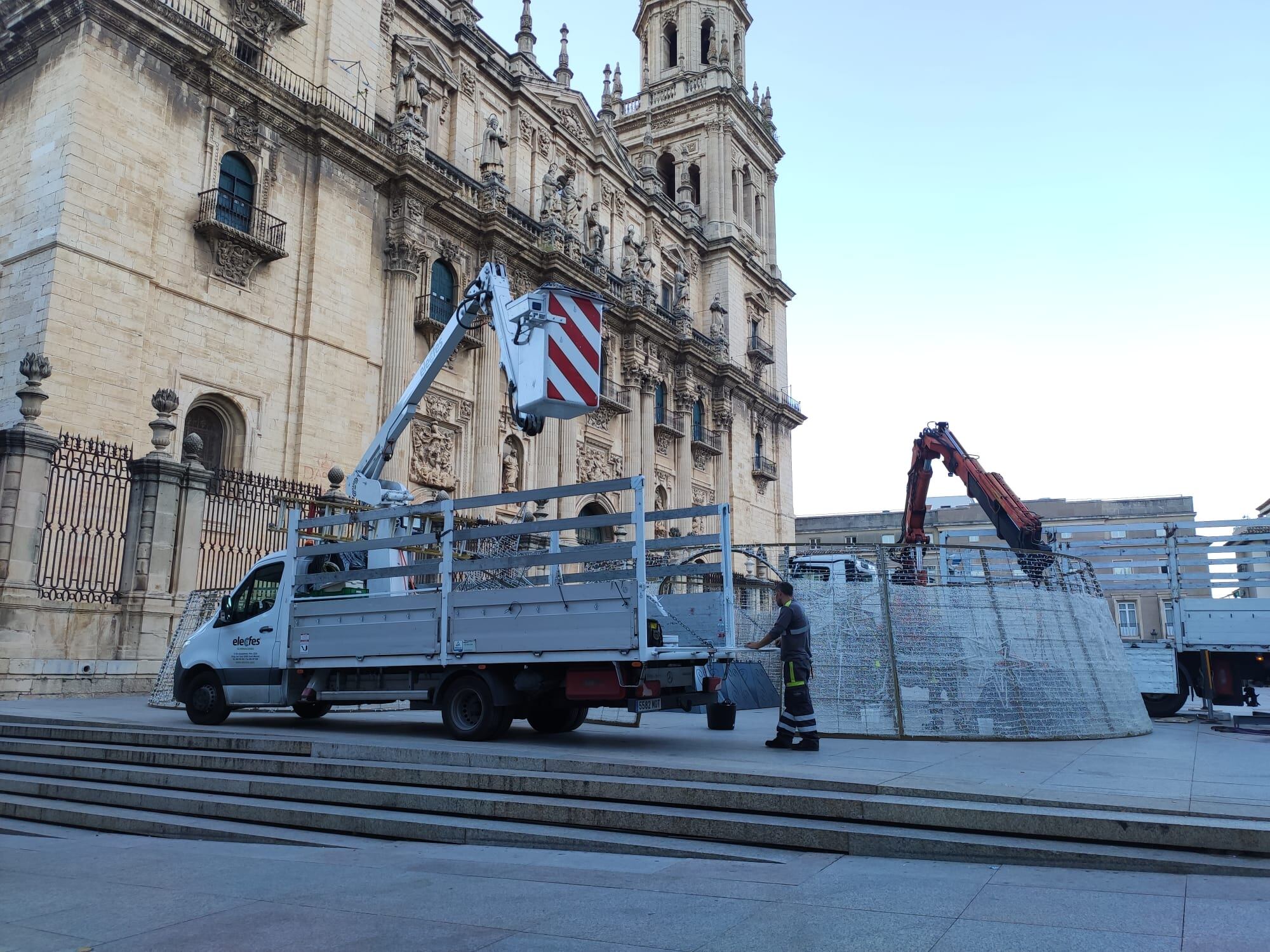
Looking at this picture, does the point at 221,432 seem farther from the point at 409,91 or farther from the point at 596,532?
the point at 596,532

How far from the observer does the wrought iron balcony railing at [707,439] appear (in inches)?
1503

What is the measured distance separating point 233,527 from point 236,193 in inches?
316

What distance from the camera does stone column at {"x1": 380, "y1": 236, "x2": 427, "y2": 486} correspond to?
23.0 metres

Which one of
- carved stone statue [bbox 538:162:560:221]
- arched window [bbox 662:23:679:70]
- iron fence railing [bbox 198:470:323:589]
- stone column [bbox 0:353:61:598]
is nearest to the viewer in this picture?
stone column [bbox 0:353:61:598]

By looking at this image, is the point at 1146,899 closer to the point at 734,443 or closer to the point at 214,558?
the point at 214,558

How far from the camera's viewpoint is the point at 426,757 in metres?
7.30

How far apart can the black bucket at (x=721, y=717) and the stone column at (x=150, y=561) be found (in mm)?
8771

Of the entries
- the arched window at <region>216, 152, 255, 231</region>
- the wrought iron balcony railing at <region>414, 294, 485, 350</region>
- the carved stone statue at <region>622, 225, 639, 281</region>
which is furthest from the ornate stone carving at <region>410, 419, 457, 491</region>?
the carved stone statue at <region>622, 225, 639, 281</region>

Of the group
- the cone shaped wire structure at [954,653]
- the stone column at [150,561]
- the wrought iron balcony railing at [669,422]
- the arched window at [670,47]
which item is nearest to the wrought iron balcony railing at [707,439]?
the wrought iron balcony railing at [669,422]

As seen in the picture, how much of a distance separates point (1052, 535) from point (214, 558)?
1593 centimetres

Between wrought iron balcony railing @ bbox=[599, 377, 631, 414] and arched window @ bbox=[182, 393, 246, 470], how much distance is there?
13.9m

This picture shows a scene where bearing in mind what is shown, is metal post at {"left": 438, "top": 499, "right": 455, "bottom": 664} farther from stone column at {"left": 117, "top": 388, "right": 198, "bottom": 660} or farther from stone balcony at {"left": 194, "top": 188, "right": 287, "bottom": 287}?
stone balcony at {"left": 194, "top": 188, "right": 287, "bottom": 287}

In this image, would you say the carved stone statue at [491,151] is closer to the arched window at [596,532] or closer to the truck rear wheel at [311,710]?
the arched window at [596,532]

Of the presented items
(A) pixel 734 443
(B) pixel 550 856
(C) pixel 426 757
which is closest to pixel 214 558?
(C) pixel 426 757
